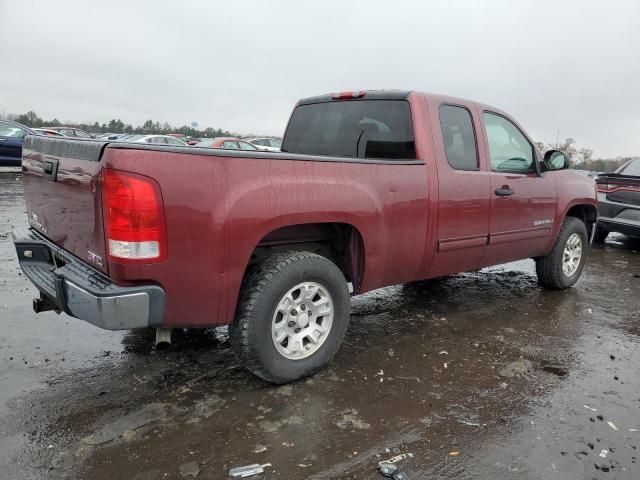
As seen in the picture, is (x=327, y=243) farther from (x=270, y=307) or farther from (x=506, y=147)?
(x=506, y=147)

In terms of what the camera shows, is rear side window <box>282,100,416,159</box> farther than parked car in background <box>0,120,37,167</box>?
No

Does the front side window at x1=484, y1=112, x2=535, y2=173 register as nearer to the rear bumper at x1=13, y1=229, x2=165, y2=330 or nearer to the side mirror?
the side mirror

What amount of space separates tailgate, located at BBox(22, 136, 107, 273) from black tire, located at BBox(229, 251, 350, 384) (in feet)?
2.72

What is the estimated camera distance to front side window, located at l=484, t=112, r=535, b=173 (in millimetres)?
4539

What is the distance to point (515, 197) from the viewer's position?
4598 millimetres

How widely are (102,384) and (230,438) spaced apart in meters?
1.04

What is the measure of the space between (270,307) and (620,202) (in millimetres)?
7384

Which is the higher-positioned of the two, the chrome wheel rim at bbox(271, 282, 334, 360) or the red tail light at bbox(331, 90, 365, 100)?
the red tail light at bbox(331, 90, 365, 100)

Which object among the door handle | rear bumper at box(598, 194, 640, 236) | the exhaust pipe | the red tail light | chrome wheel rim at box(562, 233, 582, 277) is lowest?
the exhaust pipe

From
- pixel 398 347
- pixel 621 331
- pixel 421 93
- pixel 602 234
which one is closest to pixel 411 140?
pixel 421 93

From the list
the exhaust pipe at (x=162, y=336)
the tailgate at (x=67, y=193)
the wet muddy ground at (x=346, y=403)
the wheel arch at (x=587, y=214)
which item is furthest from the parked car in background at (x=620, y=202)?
the tailgate at (x=67, y=193)

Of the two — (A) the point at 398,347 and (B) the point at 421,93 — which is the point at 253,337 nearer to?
(A) the point at 398,347

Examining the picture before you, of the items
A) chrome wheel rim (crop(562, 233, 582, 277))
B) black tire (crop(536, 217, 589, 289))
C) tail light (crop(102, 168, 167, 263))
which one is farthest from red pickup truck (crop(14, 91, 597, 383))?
chrome wheel rim (crop(562, 233, 582, 277))

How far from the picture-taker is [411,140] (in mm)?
3840
